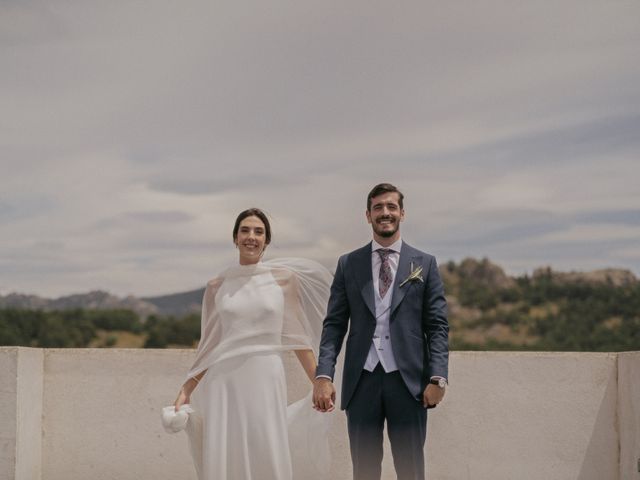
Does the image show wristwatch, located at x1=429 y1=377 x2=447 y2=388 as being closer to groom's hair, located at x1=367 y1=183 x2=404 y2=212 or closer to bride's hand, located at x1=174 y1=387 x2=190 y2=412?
groom's hair, located at x1=367 y1=183 x2=404 y2=212

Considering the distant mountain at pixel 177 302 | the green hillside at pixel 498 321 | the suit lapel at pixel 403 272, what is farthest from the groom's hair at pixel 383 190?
the distant mountain at pixel 177 302

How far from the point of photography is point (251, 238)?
14.5ft

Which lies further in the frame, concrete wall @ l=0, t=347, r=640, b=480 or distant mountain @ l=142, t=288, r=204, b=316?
distant mountain @ l=142, t=288, r=204, b=316

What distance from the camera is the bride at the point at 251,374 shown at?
446 centimetres

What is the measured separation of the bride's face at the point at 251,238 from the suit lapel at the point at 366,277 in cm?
67

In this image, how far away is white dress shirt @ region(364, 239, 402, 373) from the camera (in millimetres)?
3758

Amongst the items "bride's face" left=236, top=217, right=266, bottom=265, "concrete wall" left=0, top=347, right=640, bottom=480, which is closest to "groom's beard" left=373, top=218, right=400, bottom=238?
"bride's face" left=236, top=217, right=266, bottom=265

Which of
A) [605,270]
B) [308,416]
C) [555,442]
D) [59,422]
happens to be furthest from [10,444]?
[605,270]

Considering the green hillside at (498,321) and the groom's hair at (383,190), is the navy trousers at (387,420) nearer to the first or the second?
the groom's hair at (383,190)

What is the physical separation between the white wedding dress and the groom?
617 millimetres

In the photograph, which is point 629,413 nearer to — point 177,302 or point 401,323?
point 401,323

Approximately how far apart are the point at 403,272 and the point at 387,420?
0.62m

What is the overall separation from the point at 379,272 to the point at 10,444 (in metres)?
3.07

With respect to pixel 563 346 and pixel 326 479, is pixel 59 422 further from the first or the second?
pixel 563 346
